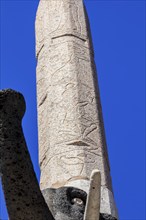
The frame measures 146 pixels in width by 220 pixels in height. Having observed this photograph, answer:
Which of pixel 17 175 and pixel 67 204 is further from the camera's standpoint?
pixel 67 204

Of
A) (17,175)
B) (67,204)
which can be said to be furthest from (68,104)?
(17,175)

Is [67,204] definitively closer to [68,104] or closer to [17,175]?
[17,175]

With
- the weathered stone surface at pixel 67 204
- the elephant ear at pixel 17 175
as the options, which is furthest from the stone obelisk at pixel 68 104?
the elephant ear at pixel 17 175

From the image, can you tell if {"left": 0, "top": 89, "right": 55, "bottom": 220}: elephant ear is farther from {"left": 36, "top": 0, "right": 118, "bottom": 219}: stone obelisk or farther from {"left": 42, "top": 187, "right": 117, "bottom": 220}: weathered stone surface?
{"left": 36, "top": 0, "right": 118, "bottom": 219}: stone obelisk

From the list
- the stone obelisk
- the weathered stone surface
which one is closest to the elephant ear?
the weathered stone surface

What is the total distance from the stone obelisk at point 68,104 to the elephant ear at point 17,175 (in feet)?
6.21

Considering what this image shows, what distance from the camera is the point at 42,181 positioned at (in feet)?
21.1

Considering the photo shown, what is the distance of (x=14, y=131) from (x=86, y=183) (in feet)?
6.91

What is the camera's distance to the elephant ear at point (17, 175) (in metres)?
3.85

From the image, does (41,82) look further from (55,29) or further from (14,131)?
(14,131)

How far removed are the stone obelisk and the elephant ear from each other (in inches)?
74.6

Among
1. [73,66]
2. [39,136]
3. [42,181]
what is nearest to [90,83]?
[73,66]

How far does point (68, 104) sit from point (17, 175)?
3036 millimetres

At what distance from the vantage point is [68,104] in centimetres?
685
